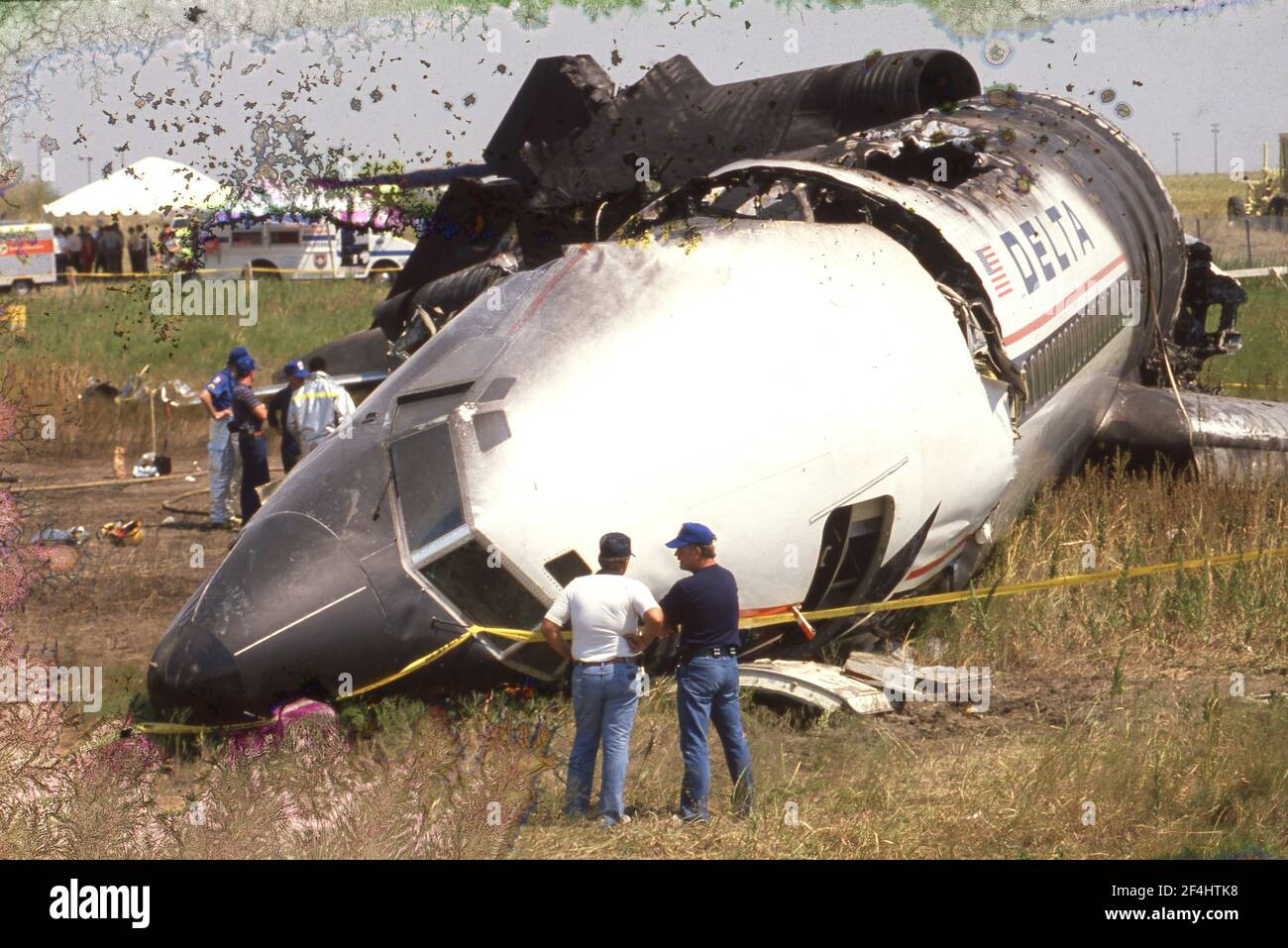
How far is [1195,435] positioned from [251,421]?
1096 cm

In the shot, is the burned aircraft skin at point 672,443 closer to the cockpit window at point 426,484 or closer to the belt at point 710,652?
the cockpit window at point 426,484

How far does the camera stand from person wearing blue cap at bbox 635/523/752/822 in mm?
8883

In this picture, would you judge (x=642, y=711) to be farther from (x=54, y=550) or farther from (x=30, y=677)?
(x=54, y=550)

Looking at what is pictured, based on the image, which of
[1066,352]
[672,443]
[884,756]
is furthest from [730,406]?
[1066,352]

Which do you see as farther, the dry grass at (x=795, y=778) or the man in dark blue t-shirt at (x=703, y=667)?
the man in dark blue t-shirt at (x=703, y=667)

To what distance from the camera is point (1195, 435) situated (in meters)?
15.8

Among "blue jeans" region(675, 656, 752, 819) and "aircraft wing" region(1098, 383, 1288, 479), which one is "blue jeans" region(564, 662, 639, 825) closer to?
"blue jeans" region(675, 656, 752, 819)

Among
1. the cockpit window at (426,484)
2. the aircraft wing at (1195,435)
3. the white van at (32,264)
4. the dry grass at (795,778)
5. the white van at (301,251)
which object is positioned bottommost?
the dry grass at (795,778)

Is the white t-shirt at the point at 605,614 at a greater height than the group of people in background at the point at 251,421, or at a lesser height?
lesser

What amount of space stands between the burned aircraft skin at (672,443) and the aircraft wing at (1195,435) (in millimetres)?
3479

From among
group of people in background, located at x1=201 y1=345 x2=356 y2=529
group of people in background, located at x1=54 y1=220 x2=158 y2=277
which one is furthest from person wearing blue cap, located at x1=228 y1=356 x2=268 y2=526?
group of people in background, located at x1=54 y1=220 x2=158 y2=277

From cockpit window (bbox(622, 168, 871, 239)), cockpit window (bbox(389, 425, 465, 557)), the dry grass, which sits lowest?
the dry grass

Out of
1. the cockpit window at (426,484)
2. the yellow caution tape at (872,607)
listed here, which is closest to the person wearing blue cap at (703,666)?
the yellow caution tape at (872,607)

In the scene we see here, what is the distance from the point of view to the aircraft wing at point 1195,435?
1573cm
